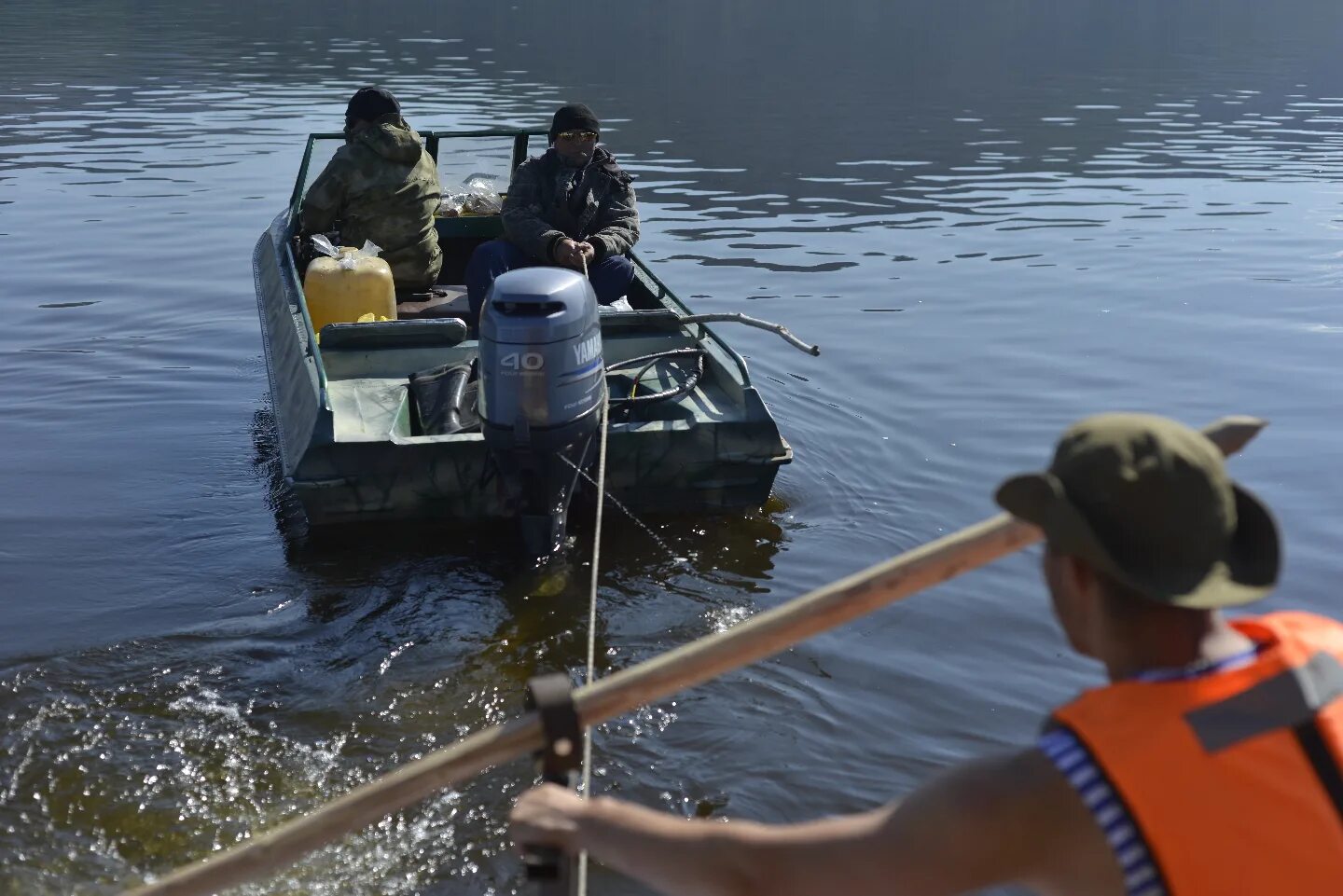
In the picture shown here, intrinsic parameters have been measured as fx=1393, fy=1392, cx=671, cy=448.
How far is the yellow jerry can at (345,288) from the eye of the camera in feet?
29.0

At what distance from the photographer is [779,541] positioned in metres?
7.62

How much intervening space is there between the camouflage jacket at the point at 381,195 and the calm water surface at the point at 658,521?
161 cm

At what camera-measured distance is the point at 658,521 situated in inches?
301

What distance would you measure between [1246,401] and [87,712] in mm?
8472

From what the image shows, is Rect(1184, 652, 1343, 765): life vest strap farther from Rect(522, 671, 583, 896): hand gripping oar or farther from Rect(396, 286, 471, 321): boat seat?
Rect(396, 286, 471, 321): boat seat

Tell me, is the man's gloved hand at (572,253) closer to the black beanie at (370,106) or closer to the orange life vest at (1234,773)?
the black beanie at (370,106)

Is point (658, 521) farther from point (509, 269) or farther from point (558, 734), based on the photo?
point (558, 734)

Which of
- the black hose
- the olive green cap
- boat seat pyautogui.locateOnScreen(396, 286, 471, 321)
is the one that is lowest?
boat seat pyautogui.locateOnScreen(396, 286, 471, 321)

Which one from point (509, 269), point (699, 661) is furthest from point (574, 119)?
point (699, 661)

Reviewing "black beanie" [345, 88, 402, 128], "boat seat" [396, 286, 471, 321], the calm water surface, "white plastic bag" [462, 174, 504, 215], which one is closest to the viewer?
the calm water surface

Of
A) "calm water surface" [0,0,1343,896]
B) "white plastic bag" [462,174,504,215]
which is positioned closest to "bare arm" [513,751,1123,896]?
"calm water surface" [0,0,1343,896]

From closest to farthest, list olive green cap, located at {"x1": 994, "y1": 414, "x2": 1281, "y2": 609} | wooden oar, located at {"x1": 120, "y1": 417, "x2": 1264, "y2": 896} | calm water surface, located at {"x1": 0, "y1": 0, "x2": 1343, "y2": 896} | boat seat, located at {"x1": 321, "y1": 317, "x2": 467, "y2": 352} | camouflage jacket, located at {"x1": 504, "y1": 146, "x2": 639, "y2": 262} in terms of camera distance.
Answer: olive green cap, located at {"x1": 994, "y1": 414, "x2": 1281, "y2": 609}, wooden oar, located at {"x1": 120, "y1": 417, "x2": 1264, "y2": 896}, calm water surface, located at {"x1": 0, "y1": 0, "x2": 1343, "y2": 896}, boat seat, located at {"x1": 321, "y1": 317, "x2": 467, "y2": 352}, camouflage jacket, located at {"x1": 504, "y1": 146, "x2": 639, "y2": 262}

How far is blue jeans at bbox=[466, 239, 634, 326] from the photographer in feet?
29.7

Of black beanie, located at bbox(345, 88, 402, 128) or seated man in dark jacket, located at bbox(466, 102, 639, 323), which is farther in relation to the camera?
black beanie, located at bbox(345, 88, 402, 128)
